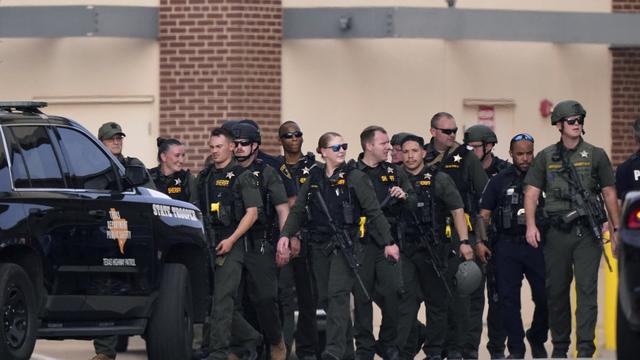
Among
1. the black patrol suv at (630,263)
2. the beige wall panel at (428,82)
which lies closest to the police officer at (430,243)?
the black patrol suv at (630,263)

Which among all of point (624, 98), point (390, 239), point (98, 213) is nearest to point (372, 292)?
point (390, 239)

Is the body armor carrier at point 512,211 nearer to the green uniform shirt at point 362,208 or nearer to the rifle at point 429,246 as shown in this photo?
the rifle at point 429,246

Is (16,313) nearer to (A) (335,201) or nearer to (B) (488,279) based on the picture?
(A) (335,201)

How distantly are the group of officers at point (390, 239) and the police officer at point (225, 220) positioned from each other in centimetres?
1

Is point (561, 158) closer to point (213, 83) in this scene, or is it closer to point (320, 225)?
point (320, 225)

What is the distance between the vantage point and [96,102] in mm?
24469

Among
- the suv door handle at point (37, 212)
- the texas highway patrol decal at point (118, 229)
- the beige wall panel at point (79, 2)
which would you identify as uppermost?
the beige wall panel at point (79, 2)

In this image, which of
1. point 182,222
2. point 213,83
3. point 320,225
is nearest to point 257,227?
point 320,225

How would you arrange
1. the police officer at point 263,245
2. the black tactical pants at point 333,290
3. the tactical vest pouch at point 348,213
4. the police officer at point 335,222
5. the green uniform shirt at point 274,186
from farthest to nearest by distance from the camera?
the green uniform shirt at point 274,186
the police officer at point 263,245
the tactical vest pouch at point 348,213
the police officer at point 335,222
the black tactical pants at point 333,290

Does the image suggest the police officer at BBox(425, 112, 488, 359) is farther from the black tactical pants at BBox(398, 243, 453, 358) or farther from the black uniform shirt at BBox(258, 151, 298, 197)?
the black uniform shirt at BBox(258, 151, 298, 197)

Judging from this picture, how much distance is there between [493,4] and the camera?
2519 centimetres

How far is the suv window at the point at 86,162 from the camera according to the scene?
1304cm

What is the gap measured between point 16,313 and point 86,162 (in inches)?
57.0

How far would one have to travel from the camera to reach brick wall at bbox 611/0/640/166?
25906 millimetres
